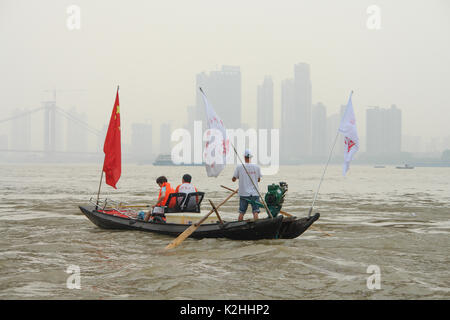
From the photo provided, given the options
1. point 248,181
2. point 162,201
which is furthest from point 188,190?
point 248,181

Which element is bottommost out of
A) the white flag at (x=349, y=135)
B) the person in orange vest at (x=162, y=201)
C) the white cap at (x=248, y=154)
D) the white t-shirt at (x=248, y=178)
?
the person in orange vest at (x=162, y=201)

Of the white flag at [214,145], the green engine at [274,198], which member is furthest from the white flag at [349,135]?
the white flag at [214,145]

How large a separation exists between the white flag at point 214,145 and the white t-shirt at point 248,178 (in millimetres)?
944

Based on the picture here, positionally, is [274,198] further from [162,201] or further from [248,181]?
[162,201]

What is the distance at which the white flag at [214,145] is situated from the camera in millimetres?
9203

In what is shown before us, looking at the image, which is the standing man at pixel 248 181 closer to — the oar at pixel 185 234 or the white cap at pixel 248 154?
the white cap at pixel 248 154

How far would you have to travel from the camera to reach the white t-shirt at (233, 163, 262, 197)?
Answer: 10250 mm

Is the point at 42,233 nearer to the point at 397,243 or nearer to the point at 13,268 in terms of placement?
the point at 13,268

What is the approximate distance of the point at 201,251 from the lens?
383 inches

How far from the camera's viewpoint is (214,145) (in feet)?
30.8

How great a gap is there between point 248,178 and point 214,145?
1.40 m

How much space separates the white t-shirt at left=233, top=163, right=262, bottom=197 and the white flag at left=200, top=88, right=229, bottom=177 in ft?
3.10

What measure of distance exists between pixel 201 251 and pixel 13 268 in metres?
3.61
